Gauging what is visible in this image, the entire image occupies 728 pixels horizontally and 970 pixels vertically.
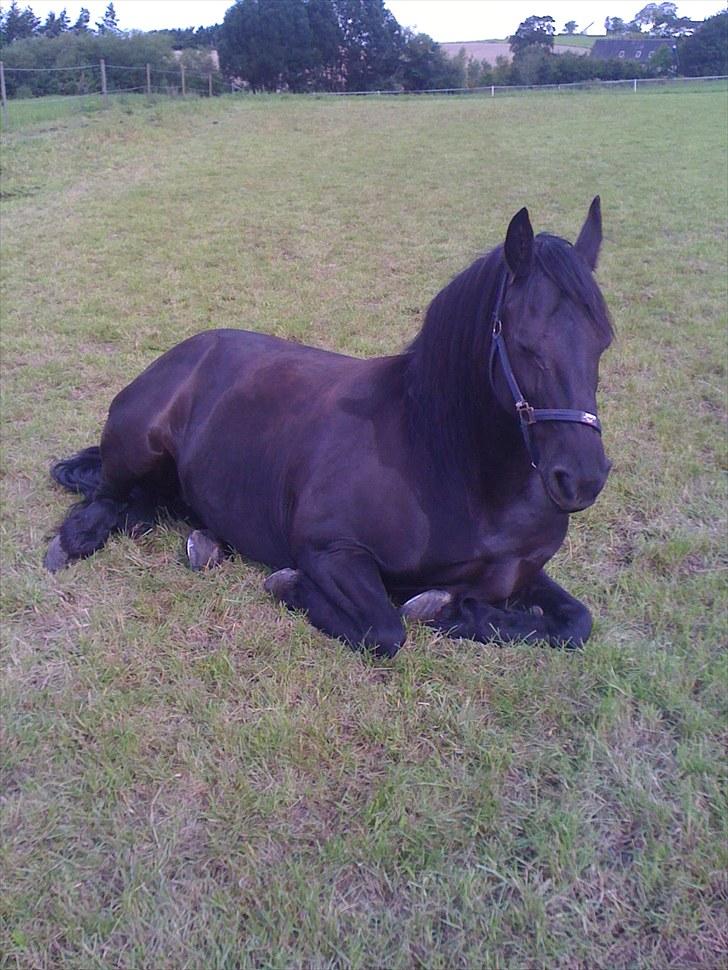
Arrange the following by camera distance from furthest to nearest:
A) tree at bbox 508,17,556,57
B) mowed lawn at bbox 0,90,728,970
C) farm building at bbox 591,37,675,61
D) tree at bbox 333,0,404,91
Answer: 1. farm building at bbox 591,37,675,61
2. tree at bbox 508,17,556,57
3. tree at bbox 333,0,404,91
4. mowed lawn at bbox 0,90,728,970

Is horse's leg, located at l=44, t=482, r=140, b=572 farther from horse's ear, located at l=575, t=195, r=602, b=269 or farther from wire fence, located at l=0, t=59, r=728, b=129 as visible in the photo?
wire fence, located at l=0, t=59, r=728, b=129

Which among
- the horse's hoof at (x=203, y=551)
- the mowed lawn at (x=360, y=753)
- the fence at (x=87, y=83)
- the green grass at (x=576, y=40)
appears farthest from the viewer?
the green grass at (x=576, y=40)

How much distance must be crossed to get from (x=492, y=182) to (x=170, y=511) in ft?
40.4

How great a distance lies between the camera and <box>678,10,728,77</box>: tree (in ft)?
160

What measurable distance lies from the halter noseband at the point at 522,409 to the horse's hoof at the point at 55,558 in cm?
205

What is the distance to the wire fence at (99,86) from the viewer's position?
19500mm

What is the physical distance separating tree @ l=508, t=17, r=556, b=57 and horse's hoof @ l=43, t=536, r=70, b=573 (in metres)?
66.3

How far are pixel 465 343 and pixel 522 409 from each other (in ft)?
1.33

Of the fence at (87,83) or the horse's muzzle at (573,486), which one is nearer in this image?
the horse's muzzle at (573,486)

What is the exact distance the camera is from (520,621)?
122 inches

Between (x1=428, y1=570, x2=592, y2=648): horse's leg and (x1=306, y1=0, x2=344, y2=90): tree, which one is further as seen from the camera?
(x1=306, y1=0, x2=344, y2=90): tree

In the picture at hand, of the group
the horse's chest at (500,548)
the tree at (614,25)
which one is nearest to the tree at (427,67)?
the tree at (614,25)

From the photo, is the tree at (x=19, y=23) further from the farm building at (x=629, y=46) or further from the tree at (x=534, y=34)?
the farm building at (x=629, y=46)

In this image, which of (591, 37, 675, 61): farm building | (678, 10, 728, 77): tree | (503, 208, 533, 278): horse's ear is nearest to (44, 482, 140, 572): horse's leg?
(503, 208, 533, 278): horse's ear
